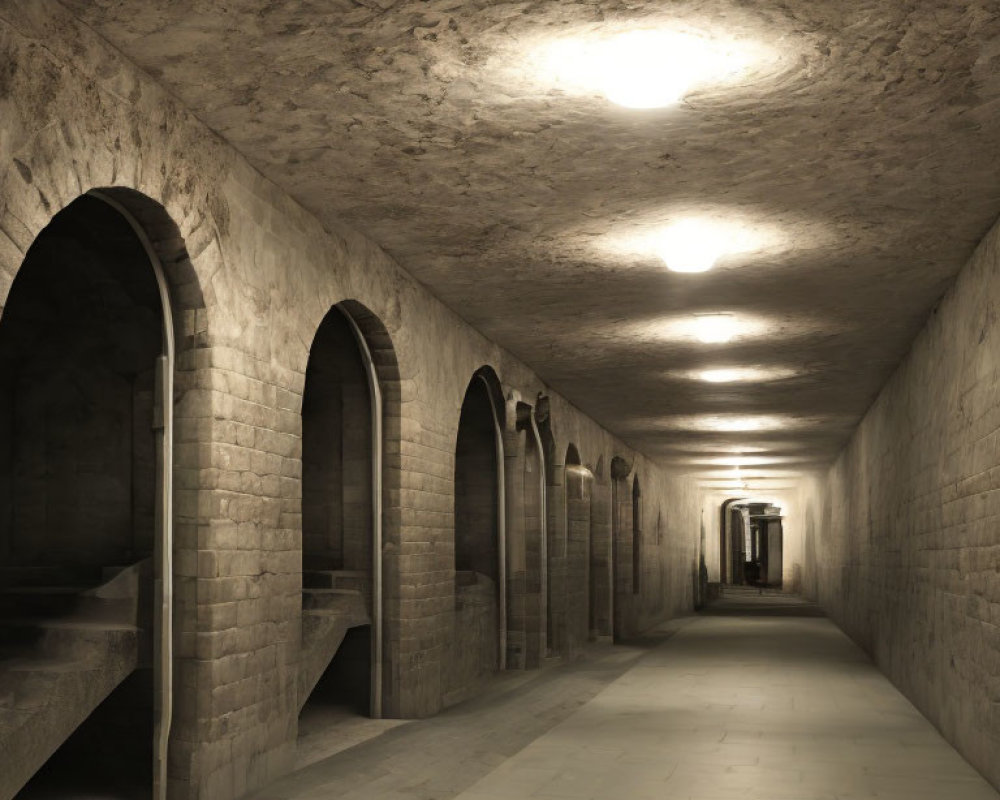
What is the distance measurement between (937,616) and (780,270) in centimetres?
297

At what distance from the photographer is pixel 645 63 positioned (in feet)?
15.9

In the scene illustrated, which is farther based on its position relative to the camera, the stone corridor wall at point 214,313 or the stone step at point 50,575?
the stone step at point 50,575

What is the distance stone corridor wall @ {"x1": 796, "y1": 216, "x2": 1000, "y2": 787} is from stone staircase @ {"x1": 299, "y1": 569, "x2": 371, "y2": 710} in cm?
405

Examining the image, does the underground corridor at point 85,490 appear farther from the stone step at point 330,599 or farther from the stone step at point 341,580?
the stone step at point 341,580

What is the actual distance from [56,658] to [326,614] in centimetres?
231

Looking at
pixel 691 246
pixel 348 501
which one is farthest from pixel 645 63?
pixel 348 501

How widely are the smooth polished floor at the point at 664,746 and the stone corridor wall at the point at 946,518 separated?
0.36 m

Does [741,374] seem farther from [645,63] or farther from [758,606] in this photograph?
[758,606]

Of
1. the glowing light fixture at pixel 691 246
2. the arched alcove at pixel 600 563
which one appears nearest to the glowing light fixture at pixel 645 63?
the glowing light fixture at pixel 691 246

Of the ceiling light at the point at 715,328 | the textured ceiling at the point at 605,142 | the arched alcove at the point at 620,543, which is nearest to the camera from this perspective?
the textured ceiling at the point at 605,142

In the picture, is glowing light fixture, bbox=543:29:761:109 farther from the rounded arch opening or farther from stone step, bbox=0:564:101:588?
stone step, bbox=0:564:101:588

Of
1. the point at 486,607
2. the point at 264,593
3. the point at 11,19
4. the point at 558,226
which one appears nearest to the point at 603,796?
the point at 264,593

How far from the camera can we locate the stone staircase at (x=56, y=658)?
4.82 metres

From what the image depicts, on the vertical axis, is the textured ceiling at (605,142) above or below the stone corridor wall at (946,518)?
above
